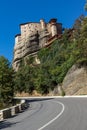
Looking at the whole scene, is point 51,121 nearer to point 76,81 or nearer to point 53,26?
point 76,81

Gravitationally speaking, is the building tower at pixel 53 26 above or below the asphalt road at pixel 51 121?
above

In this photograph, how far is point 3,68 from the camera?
2063 inches

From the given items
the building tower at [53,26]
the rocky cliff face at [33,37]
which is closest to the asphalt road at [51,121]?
the rocky cliff face at [33,37]

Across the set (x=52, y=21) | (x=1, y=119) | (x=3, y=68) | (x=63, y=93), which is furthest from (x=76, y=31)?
(x=1, y=119)

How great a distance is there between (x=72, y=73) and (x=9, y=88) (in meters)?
20.3

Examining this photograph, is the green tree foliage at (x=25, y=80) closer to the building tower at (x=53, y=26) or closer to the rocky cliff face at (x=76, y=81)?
the rocky cliff face at (x=76, y=81)

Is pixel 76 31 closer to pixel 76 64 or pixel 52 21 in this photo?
pixel 76 64

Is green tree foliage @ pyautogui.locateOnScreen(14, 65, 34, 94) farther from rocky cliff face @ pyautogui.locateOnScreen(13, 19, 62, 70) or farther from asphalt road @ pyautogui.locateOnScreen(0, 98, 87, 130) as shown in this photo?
asphalt road @ pyautogui.locateOnScreen(0, 98, 87, 130)

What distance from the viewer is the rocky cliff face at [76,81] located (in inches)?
2440

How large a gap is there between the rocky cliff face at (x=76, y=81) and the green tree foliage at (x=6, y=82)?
14534mm

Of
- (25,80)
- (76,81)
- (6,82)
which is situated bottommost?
(6,82)

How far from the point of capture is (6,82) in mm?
52250

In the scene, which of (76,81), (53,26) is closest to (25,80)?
(76,81)

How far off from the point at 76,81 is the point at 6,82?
58.1 ft
